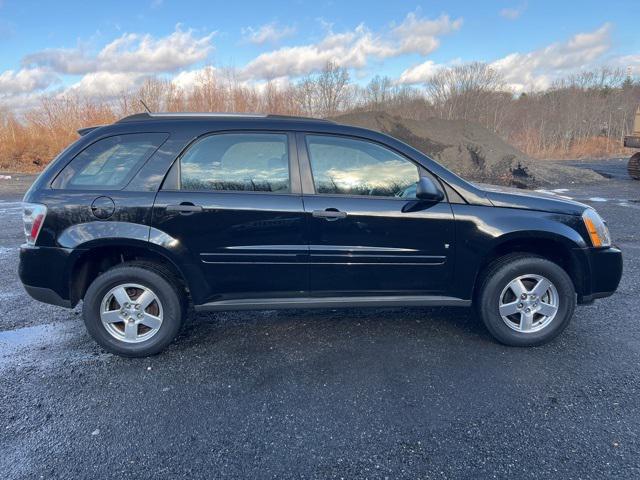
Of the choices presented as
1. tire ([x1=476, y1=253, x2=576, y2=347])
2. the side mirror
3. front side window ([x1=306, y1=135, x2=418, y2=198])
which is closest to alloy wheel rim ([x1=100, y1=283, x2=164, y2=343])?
front side window ([x1=306, y1=135, x2=418, y2=198])

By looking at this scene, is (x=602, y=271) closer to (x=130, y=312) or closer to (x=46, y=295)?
(x=130, y=312)

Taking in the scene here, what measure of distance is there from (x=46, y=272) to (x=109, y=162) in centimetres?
98

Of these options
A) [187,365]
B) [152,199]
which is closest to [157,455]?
[187,365]

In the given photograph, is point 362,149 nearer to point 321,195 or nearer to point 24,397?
point 321,195

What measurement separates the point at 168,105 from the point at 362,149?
28.8 meters

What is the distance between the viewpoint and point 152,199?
318cm

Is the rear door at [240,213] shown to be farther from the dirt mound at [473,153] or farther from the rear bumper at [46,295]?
the dirt mound at [473,153]

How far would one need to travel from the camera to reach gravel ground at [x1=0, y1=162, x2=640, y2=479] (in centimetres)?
226

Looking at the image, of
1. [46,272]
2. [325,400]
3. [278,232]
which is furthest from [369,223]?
[46,272]

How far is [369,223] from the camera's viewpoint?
10.8 feet

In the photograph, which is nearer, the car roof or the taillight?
the taillight

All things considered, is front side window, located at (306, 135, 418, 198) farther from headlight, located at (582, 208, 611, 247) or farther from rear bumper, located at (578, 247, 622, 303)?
rear bumper, located at (578, 247, 622, 303)

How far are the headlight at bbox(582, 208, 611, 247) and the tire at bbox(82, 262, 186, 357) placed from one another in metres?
3.38

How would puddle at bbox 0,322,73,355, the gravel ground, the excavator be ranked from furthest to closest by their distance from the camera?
the excavator < puddle at bbox 0,322,73,355 < the gravel ground
